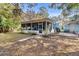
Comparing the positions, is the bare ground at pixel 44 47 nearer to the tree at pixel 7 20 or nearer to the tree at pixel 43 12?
the tree at pixel 7 20

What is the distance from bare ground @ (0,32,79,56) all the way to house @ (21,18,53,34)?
0.37ft

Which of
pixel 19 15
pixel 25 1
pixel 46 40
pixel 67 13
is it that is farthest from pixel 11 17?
pixel 67 13

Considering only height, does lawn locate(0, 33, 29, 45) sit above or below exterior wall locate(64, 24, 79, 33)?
below

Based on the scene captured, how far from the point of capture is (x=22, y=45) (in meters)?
3.38

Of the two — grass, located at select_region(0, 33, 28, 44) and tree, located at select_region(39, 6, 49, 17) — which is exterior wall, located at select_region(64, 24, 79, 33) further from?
grass, located at select_region(0, 33, 28, 44)

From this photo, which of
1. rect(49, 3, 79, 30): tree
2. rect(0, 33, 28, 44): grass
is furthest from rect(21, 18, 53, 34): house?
rect(49, 3, 79, 30): tree

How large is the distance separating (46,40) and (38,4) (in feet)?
1.92

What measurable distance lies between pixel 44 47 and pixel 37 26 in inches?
13.9

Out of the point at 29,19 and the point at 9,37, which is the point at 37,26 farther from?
the point at 9,37

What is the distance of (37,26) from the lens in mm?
3363

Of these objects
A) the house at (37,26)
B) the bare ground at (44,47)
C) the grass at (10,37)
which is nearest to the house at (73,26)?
the bare ground at (44,47)

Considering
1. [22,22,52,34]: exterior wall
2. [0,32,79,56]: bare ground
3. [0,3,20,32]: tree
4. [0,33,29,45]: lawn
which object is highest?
[0,3,20,32]: tree

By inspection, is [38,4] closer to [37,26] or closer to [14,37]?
[37,26]

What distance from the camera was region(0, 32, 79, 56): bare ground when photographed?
3334 mm
